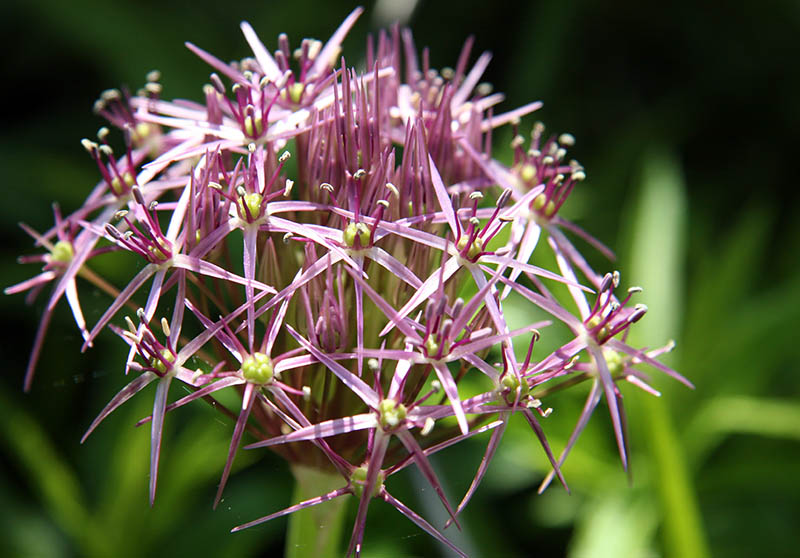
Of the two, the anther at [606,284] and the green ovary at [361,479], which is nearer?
the green ovary at [361,479]

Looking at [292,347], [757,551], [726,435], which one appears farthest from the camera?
[726,435]

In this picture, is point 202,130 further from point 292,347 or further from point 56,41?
point 56,41

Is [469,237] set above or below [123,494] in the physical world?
above

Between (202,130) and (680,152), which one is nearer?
(202,130)

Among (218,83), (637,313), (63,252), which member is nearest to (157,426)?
(63,252)

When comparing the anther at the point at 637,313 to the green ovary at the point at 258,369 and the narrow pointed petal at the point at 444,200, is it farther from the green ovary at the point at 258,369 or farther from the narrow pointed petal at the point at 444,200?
the green ovary at the point at 258,369

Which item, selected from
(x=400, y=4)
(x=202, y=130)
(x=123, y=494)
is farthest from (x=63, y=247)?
(x=400, y=4)

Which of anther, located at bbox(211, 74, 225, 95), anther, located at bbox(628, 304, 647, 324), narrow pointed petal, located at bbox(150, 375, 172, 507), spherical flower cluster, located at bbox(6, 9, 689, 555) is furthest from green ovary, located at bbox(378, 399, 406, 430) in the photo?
anther, located at bbox(211, 74, 225, 95)

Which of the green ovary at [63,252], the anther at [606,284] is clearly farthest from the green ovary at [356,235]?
the green ovary at [63,252]
